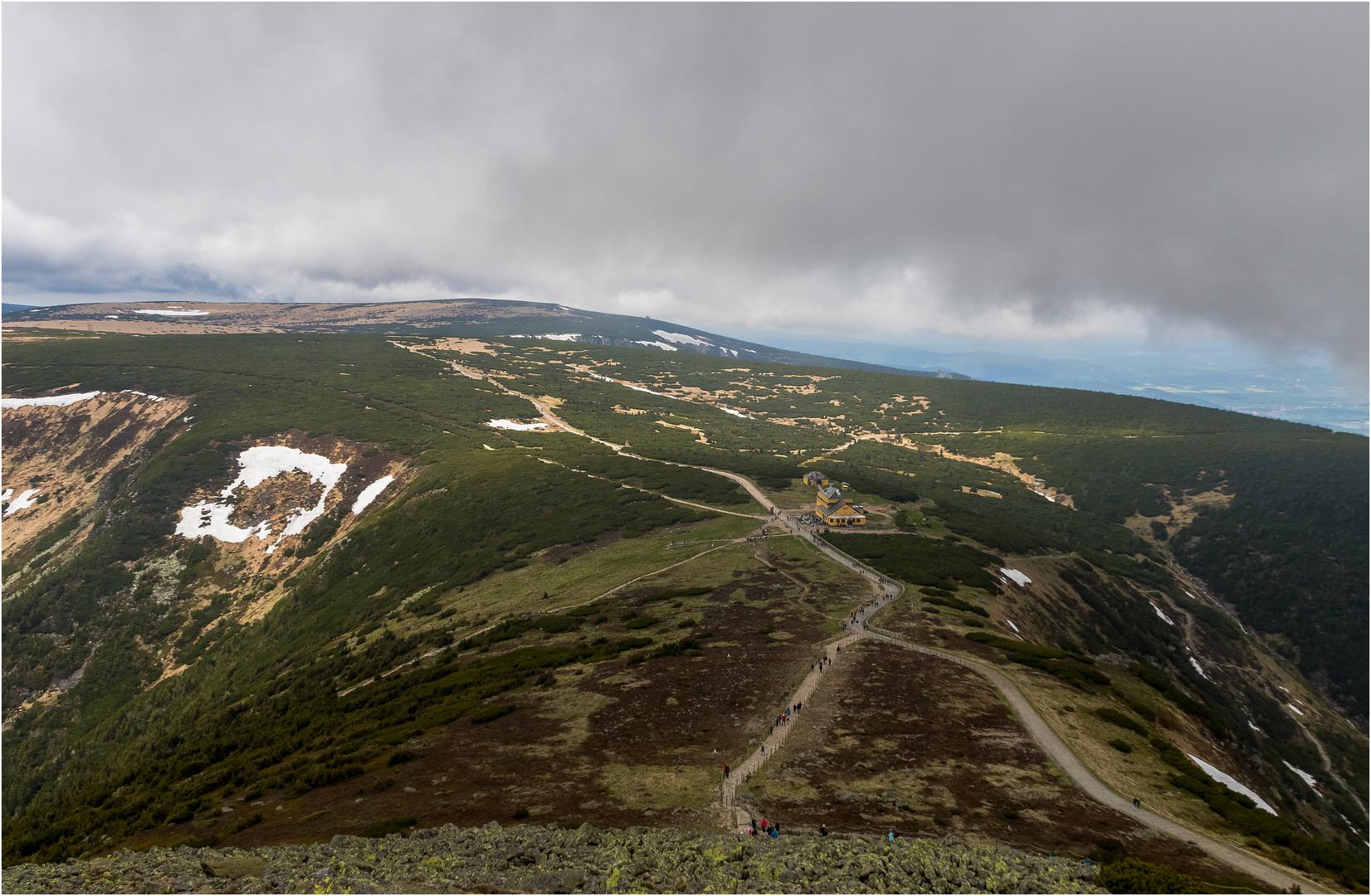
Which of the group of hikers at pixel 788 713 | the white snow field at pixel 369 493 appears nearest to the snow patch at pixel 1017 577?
the group of hikers at pixel 788 713

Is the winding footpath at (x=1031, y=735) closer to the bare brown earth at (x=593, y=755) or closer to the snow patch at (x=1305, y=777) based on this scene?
the bare brown earth at (x=593, y=755)

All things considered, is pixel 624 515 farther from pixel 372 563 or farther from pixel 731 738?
pixel 731 738

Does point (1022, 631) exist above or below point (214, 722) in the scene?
above

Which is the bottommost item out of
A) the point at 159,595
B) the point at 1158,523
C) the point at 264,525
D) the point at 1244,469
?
the point at 159,595

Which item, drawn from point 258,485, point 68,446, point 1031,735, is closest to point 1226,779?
point 1031,735

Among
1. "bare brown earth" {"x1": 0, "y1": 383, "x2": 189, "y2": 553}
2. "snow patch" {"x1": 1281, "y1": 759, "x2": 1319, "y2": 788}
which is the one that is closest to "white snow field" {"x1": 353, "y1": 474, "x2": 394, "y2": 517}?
"bare brown earth" {"x1": 0, "y1": 383, "x2": 189, "y2": 553}

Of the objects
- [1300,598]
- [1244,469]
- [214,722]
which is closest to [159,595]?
[214,722]

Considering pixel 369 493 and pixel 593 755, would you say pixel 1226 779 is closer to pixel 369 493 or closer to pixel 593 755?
pixel 593 755

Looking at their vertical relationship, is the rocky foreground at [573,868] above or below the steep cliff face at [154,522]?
above
